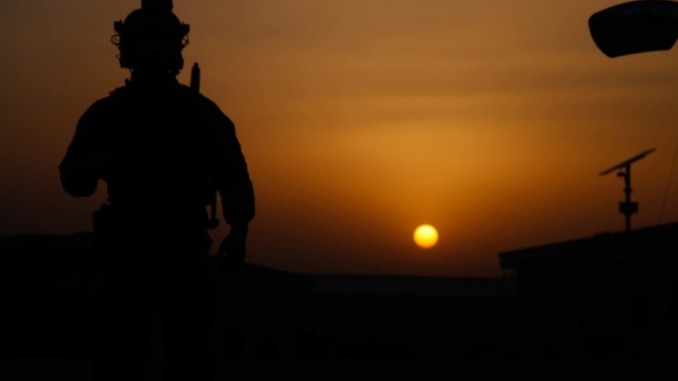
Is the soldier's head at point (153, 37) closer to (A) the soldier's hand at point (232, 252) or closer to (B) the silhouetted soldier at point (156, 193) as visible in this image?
(B) the silhouetted soldier at point (156, 193)

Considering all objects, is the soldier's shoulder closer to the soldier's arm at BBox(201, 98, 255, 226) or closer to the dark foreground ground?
the soldier's arm at BBox(201, 98, 255, 226)

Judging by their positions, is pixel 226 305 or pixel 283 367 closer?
pixel 283 367

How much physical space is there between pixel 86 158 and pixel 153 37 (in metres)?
0.71

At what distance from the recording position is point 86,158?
750cm

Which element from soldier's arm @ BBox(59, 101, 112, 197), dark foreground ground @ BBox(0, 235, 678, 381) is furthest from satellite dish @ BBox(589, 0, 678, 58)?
soldier's arm @ BBox(59, 101, 112, 197)

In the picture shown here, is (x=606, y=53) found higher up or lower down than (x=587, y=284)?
higher up

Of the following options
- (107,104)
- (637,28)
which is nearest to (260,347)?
(637,28)

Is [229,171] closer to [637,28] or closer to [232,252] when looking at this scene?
[232,252]

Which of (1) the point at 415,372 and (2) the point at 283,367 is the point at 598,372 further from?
(2) the point at 283,367

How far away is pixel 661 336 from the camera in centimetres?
4025

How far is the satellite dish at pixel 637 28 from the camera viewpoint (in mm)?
19594

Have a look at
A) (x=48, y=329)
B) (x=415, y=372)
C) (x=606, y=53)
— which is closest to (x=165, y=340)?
(x=415, y=372)

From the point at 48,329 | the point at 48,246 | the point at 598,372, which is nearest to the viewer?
the point at 598,372

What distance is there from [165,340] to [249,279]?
34.8 metres
